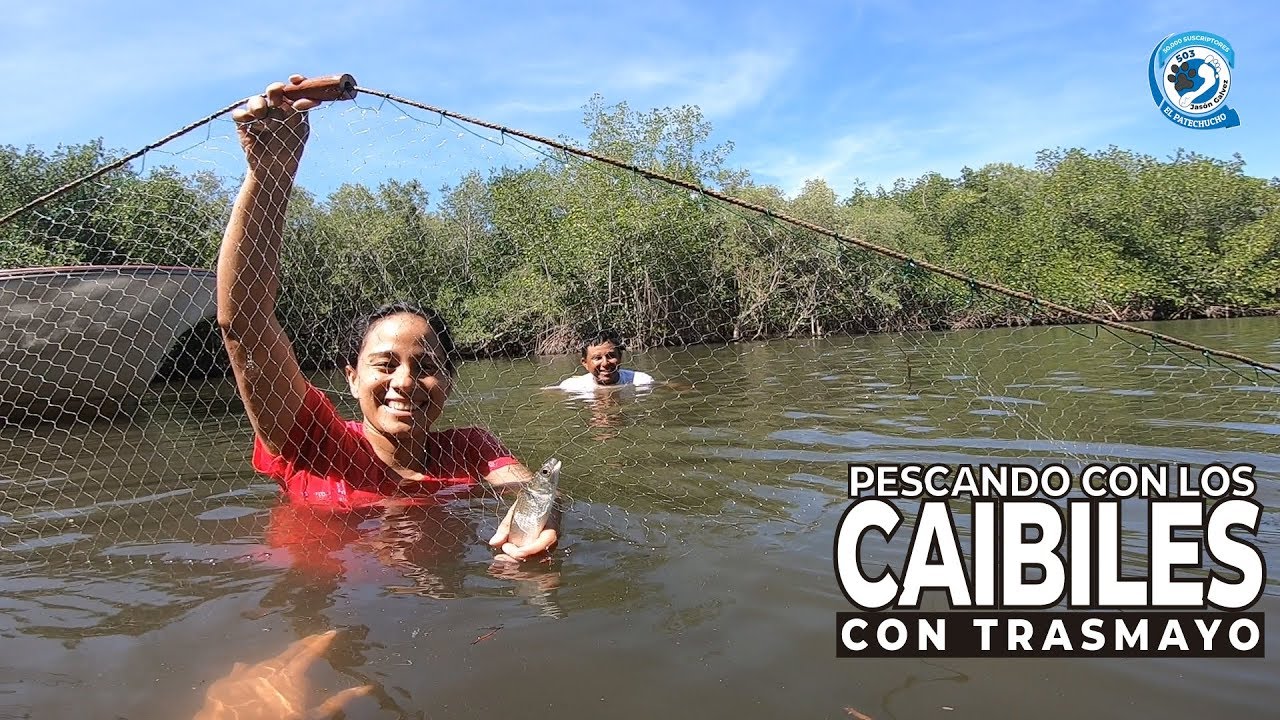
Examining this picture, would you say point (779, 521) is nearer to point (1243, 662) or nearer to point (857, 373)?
point (1243, 662)

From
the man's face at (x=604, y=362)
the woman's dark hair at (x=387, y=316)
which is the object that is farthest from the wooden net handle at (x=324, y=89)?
the man's face at (x=604, y=362)

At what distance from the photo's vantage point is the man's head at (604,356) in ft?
30.0

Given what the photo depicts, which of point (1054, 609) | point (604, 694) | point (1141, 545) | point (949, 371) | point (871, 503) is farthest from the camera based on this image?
point (949, 371)

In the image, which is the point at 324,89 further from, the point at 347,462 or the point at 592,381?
the point at 592,381

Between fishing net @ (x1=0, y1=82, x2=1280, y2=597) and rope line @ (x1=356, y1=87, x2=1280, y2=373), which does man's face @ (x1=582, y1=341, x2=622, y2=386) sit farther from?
rope line @ (x1=356, y1=87, x2=1280, y2=373)

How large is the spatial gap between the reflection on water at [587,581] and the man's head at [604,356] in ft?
8.93

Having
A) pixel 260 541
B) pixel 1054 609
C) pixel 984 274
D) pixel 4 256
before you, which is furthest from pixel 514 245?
pixel 984 274

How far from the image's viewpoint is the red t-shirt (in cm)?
294

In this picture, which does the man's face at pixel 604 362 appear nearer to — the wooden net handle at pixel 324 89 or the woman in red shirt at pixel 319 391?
the woman in red shirt at pixel 319 391

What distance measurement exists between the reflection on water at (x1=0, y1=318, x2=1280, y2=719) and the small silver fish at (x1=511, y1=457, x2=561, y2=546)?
14cm

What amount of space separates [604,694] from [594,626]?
1.33 ft

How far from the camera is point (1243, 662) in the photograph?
2.00 meters

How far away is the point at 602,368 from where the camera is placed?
930cm

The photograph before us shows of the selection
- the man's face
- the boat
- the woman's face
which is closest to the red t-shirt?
the woman's face
